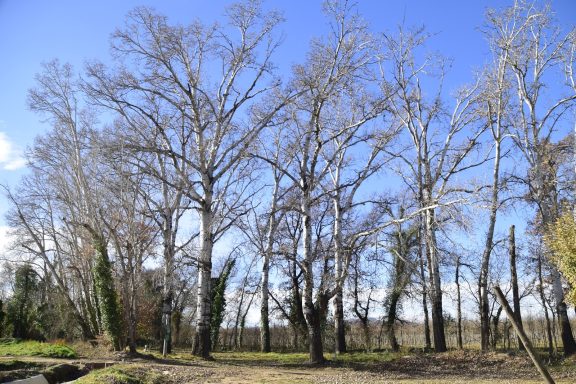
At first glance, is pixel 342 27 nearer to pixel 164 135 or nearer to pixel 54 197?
pixel 164 135

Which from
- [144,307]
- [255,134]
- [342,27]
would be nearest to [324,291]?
[255,134]

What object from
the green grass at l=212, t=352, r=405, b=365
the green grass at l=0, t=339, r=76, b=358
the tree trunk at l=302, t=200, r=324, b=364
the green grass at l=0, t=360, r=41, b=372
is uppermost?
the tree trunk at l=302, t=200, r=324, b=364

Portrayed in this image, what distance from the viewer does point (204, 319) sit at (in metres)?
17.3

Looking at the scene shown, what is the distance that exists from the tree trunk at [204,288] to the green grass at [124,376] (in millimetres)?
4349

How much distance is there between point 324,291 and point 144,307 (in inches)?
520

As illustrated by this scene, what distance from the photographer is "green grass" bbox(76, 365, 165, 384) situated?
35.3ft

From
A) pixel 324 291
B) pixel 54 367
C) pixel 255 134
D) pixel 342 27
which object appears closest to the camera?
pixel 54 367

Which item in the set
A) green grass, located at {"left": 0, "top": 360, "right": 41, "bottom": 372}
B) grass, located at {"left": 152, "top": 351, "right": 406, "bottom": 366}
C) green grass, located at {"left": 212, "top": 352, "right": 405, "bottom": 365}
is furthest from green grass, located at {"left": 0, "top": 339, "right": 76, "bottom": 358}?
green grass, located at {"left": 212, "top": 352, "right": 405, "bottom": 365}

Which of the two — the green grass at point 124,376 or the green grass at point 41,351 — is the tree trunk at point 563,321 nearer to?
the green grass at point 124,376

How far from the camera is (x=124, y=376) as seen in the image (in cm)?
1120

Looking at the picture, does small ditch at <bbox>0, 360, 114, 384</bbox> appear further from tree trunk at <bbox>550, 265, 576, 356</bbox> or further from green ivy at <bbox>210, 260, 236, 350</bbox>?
green ivy at <bbox>210, 260, 236, 350</bbox>

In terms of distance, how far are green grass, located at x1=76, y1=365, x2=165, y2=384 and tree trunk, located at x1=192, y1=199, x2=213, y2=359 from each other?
14.3ft

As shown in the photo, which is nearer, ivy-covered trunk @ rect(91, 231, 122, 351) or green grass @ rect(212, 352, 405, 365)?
green grass @ rect(212, 352, 405, 365)

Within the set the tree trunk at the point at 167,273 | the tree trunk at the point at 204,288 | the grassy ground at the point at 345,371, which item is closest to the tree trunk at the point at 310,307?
the grassy ground at the point at 345,371
